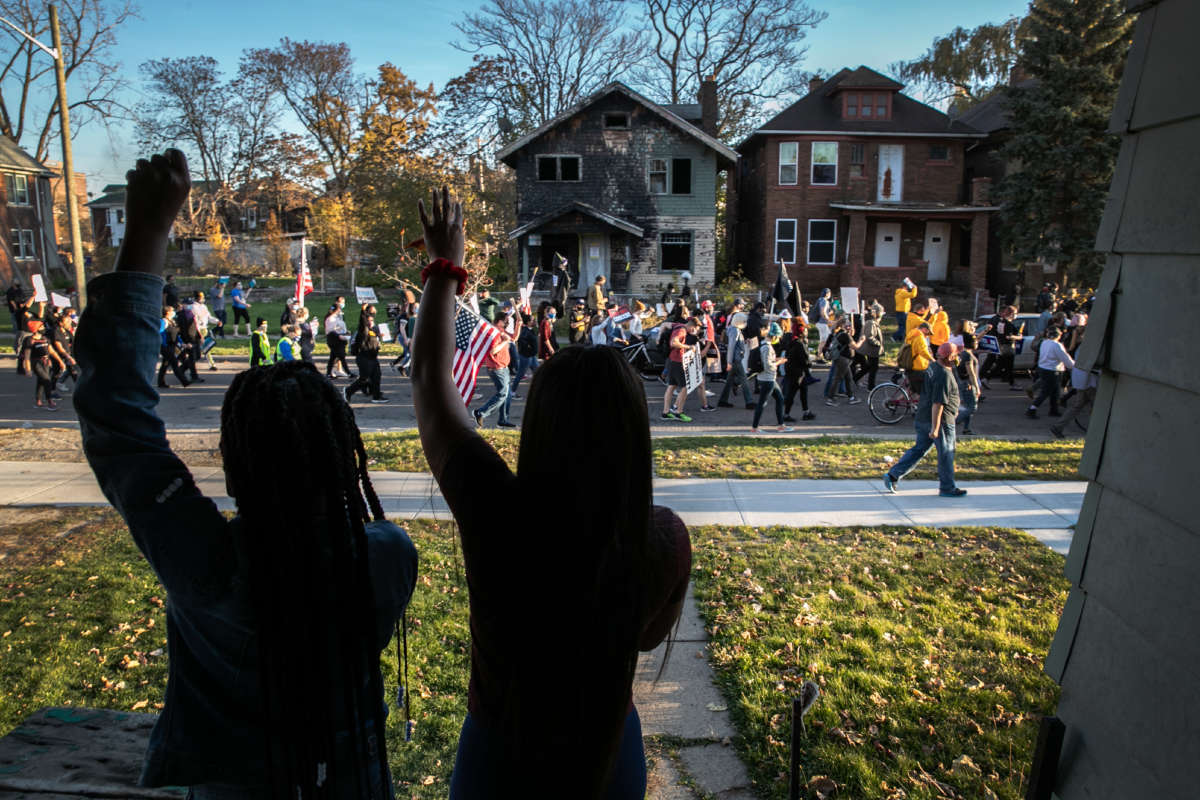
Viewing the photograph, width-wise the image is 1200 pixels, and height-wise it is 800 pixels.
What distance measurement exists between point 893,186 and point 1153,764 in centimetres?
3490

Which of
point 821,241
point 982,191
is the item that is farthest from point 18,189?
point 982,191

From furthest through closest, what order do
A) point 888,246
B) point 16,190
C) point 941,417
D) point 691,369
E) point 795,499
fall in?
point 16,190, point 888,246, point 691,369, point 795,499, point 941,417

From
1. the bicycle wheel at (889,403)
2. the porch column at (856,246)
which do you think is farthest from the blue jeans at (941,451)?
the porch column at (856,246)

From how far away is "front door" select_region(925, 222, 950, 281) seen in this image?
34.8m

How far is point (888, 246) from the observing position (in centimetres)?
3453

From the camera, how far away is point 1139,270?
2633 mm

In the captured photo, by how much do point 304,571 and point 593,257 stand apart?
109 ft

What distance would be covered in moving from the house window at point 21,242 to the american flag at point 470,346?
4571 centimetres

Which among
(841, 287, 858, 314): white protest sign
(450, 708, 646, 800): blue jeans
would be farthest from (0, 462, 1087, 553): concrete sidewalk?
(841, 287, 858, 314): white protest sign

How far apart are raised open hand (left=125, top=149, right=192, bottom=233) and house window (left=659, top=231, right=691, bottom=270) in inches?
1321

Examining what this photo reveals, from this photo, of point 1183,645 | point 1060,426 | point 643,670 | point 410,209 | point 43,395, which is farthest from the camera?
point 410,209

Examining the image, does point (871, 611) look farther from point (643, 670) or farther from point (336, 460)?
point (336, 460)

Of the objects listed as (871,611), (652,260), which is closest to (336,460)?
(871,611)

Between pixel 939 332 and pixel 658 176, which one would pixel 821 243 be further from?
pixel 939 332
